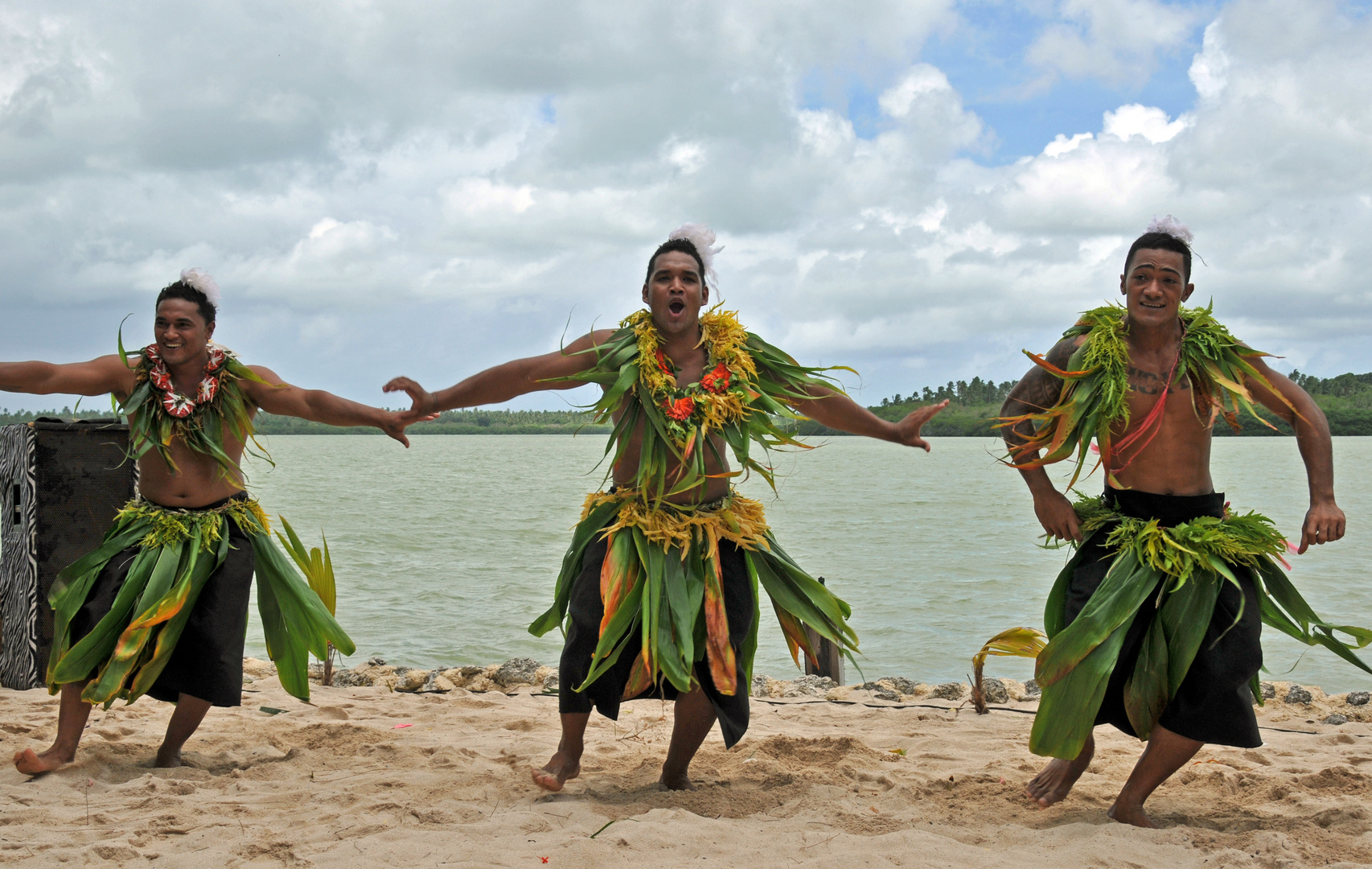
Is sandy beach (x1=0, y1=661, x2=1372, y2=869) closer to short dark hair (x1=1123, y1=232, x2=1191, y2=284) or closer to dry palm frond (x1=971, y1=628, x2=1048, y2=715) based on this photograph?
dry palm frond (x1=971, y1=628, x2=1048, y2=715)

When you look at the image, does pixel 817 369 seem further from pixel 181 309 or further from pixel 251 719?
pixel 251 719

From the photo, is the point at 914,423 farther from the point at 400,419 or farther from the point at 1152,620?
the point at 400,419

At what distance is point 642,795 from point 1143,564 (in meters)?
1.86

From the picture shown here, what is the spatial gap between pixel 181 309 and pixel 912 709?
3700 millimetres

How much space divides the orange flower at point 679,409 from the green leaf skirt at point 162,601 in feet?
4.92

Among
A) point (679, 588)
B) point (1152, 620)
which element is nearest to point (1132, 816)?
point (1152, 620)

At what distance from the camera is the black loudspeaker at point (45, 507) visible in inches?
189

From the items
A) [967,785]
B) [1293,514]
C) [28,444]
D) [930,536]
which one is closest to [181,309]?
[28,444]

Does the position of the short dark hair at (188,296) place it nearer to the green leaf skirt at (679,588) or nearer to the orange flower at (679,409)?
the green leaf skirt at (679,588)

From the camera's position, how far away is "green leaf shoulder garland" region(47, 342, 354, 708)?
12.3 feet

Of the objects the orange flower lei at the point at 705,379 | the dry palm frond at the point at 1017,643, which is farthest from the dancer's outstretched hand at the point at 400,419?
the dry palm frond at the point at 1017,643

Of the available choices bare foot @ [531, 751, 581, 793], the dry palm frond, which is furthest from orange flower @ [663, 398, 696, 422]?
the dry palm frond

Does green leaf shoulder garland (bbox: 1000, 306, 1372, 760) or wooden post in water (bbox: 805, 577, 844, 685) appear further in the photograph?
wooden post in water (bbox: 805, 577, 844, 685)

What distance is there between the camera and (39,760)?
3.68m
